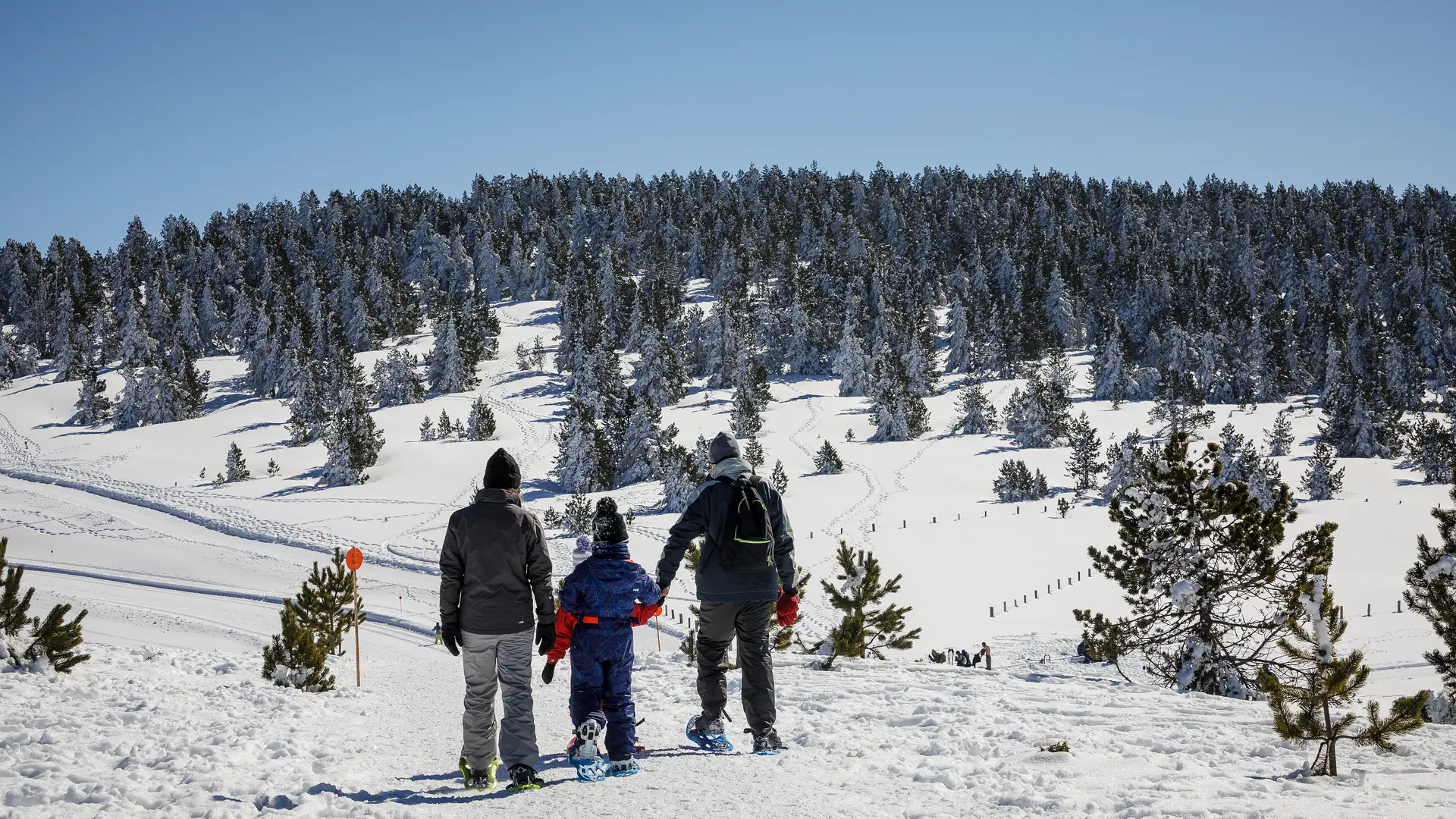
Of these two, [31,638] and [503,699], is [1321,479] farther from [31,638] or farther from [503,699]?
[31,638]

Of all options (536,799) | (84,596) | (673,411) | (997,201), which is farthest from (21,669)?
(997,201)

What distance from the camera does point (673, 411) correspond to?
247 feet

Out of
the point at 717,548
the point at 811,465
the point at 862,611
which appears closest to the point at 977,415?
the point at 811,465

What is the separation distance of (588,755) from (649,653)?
856 cm

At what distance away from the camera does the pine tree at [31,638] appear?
29.4 feet

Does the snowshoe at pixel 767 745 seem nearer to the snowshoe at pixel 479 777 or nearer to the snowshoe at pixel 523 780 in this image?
the snowshoe at pixel 523 780

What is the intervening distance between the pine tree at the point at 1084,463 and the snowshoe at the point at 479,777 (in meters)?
49.5

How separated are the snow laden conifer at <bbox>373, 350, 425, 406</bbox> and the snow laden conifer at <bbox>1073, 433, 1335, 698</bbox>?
2903 inches

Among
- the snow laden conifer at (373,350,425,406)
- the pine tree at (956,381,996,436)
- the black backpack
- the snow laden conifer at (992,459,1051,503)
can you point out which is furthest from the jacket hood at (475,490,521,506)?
the snow laden conifer at (373,350,425,406)

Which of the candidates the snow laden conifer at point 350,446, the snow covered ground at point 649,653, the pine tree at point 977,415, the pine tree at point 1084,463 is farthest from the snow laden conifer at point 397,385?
the pine tree at point 1084,463

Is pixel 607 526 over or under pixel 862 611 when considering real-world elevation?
over

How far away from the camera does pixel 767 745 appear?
625 cm

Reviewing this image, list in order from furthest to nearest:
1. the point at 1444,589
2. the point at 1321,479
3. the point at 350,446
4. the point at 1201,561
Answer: the point at 350,446 < the point at 1321,479 < the point at 1201,561 < the point at 1444,589

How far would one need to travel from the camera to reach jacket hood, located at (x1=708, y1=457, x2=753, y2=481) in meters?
5.93
